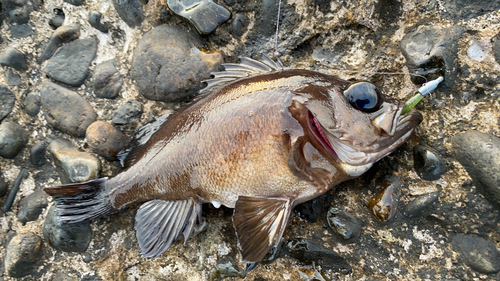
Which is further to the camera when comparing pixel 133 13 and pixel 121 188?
pixel 133 13

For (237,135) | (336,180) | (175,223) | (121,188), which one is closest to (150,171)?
(121,188)

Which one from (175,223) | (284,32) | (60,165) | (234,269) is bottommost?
(234,269)

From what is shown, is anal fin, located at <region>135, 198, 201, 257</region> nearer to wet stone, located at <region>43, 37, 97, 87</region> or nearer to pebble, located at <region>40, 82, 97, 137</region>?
pebble, located at <region>40, 82, 97, 137</region>

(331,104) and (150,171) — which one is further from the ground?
(331,104)

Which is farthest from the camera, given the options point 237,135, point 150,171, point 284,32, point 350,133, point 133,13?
point 133,13

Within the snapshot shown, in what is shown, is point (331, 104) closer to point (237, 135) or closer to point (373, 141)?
point (373, 141)

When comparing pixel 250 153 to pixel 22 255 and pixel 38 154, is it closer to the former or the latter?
pixel 38 154

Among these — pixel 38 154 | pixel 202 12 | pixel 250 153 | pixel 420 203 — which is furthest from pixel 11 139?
pixel 420 203
